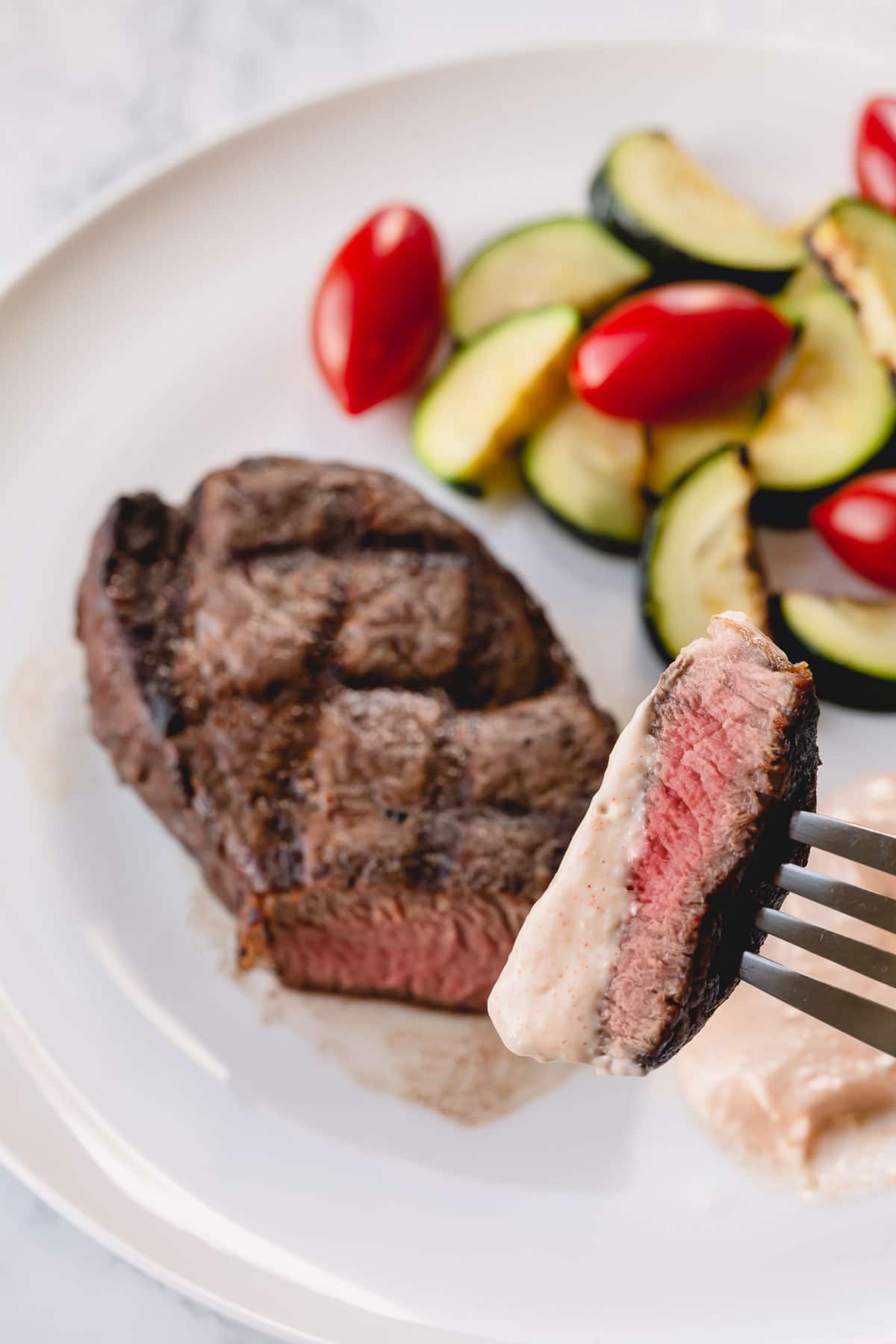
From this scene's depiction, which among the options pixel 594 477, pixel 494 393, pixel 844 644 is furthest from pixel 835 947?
pixel 494 393

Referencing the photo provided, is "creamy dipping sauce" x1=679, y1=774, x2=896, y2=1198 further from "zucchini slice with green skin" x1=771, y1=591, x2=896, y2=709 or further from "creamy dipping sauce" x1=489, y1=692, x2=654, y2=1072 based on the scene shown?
"creamy dipping sauce" x1=489, y1=692, x2=654, y2=1072

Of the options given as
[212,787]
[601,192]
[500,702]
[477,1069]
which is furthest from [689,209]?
[477,1069]

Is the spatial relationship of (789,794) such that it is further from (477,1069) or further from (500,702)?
(477,1069)

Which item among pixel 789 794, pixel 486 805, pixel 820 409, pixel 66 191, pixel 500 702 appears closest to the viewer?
pixel 789 794

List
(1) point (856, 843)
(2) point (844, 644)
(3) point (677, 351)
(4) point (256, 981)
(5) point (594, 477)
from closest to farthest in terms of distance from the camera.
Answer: (1) point (856, 843) < (4) point (256, 981) < (2) point (844, 644) < (3) point (677, 351) < (5) point (594, 477)

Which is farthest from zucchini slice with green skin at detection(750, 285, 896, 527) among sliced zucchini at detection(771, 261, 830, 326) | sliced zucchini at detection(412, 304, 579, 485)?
sliced zucchini at detection(412, 304, 579, 485)

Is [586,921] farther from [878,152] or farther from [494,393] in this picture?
[878,152]
